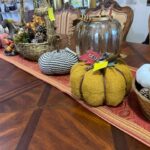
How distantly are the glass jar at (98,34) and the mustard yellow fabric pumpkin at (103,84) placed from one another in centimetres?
33

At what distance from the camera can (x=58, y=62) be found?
993 millimetres

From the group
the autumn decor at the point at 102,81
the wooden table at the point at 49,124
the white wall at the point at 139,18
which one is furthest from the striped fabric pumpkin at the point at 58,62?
the white wall at the point at 139,18

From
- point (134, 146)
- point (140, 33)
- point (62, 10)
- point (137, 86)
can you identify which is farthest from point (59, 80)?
point (140, 33)

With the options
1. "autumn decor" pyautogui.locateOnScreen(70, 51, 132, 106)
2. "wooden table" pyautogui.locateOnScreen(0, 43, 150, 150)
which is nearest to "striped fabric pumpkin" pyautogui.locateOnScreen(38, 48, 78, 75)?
"wooden table" pyautogui.locateOnScreen(0, 43, 150, 150)

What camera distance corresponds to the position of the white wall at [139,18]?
2469 millimetres

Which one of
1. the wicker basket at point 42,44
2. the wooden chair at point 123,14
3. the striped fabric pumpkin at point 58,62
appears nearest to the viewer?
the striped fabric pumpkin at point 58,62

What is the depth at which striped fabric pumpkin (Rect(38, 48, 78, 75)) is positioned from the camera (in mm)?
994

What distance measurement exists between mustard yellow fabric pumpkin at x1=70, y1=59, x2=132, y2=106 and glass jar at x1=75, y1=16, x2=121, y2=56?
33 cm

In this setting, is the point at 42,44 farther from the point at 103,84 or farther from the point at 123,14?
the point at 123,14

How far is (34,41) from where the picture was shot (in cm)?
123

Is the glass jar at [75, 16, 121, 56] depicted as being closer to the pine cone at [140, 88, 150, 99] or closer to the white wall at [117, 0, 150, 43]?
the pine cone at [140, 88, 150, 99]

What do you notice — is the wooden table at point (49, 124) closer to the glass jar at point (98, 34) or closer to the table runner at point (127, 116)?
the table runner at point (127, 116)

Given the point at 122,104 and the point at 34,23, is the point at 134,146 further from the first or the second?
the point at 34,23

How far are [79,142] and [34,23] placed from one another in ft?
3.18
